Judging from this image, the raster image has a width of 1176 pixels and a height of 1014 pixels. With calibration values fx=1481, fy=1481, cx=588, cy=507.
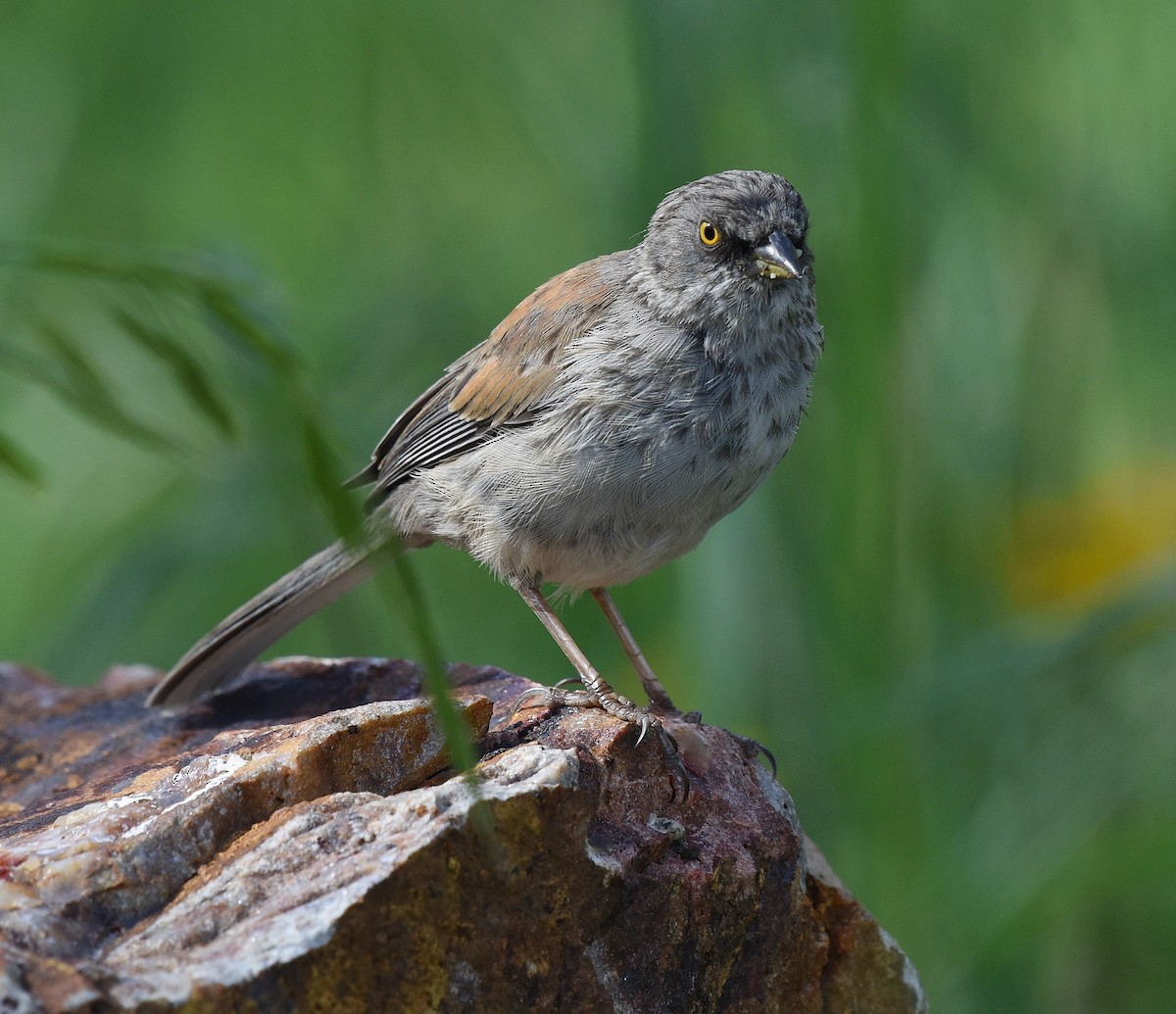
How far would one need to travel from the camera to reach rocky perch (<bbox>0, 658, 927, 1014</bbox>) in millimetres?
2188

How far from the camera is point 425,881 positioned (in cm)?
233

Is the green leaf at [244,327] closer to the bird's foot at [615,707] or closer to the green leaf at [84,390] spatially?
the green leaf at [84,390]

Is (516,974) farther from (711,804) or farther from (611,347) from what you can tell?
(611,347)

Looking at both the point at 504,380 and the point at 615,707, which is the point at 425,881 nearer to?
the point at 615,707

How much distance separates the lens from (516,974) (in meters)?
2.49

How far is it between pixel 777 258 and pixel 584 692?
3.88ft

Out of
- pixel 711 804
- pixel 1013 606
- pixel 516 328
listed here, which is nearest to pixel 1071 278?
pixel 1013 606

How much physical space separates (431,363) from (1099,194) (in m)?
2.53

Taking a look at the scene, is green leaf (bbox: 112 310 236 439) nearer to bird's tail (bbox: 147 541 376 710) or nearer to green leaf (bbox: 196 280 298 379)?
green leaf (bbox: 196 280 298 379)

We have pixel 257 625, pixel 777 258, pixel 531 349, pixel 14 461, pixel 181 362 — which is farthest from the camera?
pixel 257 625

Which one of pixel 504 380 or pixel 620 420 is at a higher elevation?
pixel 504 380

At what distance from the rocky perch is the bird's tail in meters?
0.52

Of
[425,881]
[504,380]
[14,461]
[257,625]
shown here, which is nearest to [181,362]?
[14,461]

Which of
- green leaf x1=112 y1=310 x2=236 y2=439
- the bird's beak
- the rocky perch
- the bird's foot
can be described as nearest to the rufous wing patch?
the bird's beak
